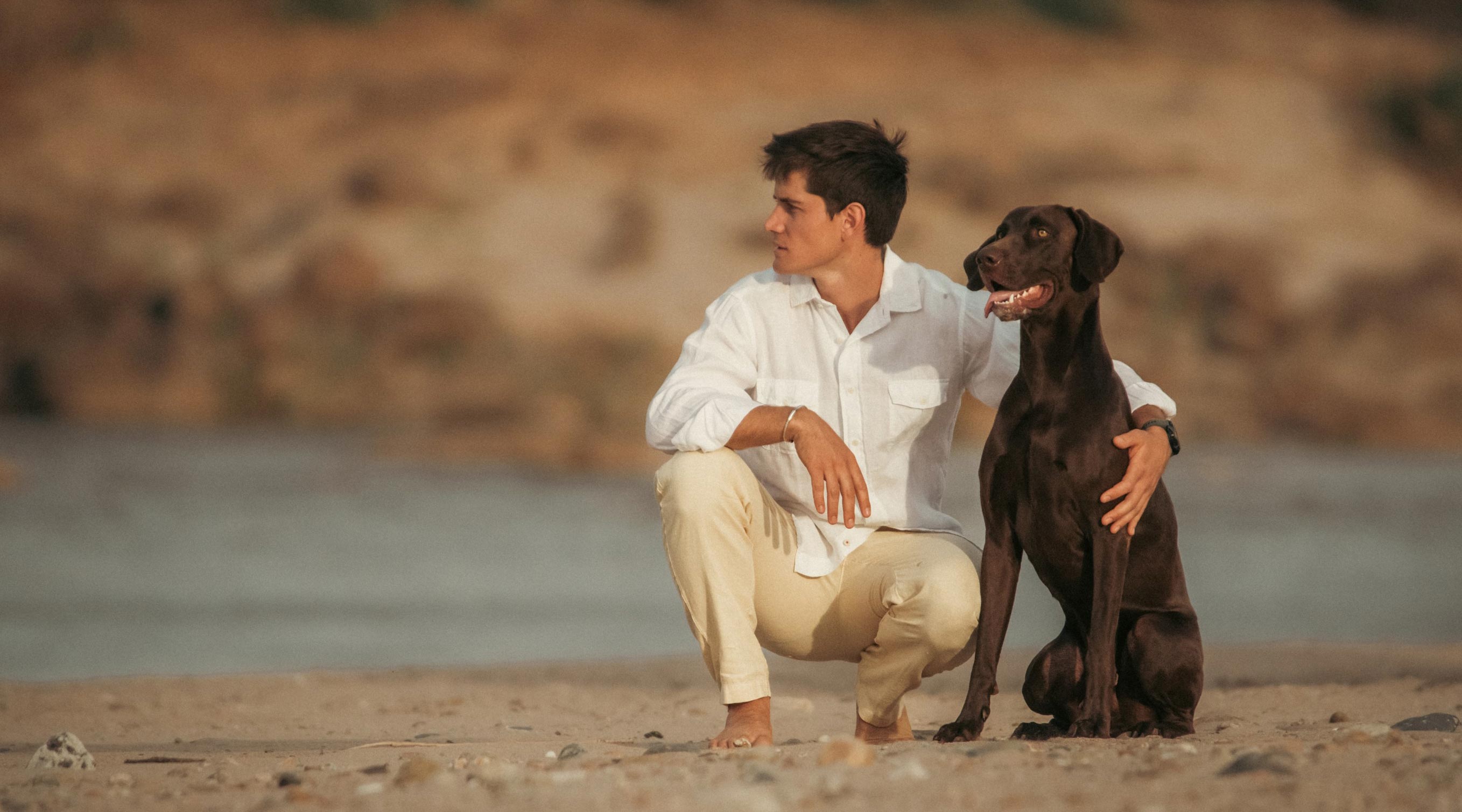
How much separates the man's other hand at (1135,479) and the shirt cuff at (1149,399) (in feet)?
0.69

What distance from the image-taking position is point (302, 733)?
4.64 m

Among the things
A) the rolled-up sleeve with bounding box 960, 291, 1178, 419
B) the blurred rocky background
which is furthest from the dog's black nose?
the blurred rocky background

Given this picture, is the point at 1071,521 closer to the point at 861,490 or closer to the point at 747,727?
the point at 861,490

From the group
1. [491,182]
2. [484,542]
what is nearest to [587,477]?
[484,542]

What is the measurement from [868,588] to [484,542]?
8.33 metres

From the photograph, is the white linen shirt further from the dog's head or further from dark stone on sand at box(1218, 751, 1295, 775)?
dark stone on sand at box(1218, 751, 1295, 775)

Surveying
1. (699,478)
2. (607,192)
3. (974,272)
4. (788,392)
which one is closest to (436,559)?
(788,392)

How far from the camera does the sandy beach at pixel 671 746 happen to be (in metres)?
2.73

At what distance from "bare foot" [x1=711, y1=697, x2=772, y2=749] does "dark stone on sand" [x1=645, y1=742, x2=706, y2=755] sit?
7cm

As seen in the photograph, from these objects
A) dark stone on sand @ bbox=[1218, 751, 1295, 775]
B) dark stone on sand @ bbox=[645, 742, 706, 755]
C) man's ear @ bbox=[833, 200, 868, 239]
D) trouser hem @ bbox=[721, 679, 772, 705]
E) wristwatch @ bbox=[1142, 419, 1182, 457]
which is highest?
man's ear @ bbox=[833, 200, 868, 239]

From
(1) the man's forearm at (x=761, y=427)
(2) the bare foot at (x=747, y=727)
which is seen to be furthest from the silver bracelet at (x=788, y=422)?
(2) the bare foot at (x=747, y=727)

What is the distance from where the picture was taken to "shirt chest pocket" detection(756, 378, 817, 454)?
3.94 m

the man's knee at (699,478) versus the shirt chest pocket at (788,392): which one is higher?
the shirt chest pocket at (788,392)

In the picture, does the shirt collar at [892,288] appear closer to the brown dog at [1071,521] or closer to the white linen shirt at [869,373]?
the white linen shirt at [869,373]
